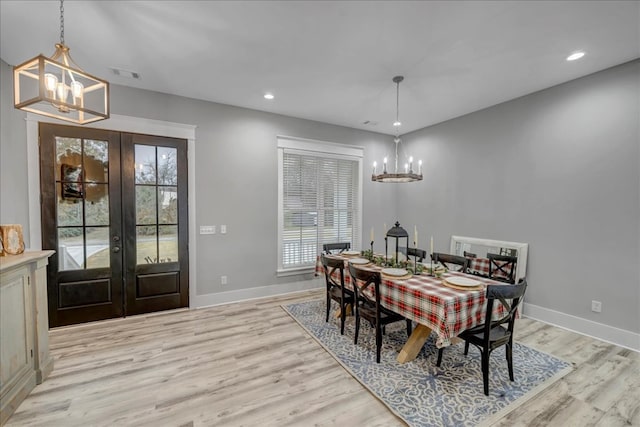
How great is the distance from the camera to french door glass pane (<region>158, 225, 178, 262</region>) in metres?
3.64

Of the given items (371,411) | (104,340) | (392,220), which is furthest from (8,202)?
(392,220)

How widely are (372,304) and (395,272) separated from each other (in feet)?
1.34

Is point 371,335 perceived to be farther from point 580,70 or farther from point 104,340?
point 580,70

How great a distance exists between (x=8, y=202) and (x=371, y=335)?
4191 mm

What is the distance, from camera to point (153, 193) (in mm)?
3572

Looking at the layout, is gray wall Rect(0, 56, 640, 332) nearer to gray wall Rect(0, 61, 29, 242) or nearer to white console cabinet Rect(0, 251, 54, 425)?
gray wall Rect(0, 61, 29, 242)

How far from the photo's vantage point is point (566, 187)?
128 inches

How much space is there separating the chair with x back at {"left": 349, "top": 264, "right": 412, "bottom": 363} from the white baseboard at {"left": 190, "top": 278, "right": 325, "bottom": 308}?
1.90m

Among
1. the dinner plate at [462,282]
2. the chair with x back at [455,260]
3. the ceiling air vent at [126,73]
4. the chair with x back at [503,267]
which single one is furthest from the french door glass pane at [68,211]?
the chair with x back at [503,267]

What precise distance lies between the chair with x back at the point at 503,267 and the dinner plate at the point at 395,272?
1.21 m

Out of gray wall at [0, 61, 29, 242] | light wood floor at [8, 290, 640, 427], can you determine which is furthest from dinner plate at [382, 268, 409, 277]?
gray wall at [0, 61, 29, 242]

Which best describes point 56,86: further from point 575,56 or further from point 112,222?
point 575,56

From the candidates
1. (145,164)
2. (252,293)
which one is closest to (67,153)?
(145,164)

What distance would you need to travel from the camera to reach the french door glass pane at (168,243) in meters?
3.64
